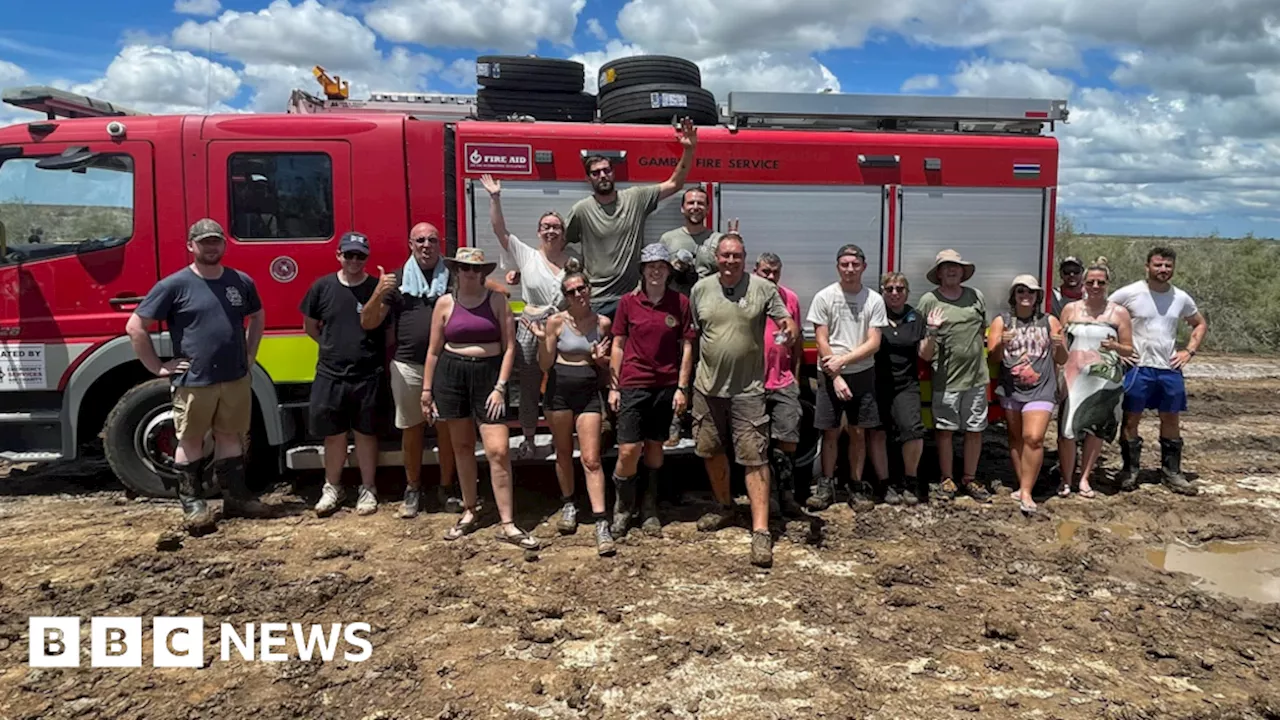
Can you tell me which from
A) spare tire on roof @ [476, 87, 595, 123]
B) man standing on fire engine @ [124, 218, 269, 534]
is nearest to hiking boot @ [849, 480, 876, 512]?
spare tire on roof @ [476, 87, 595, 123]

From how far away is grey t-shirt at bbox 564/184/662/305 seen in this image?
540cm

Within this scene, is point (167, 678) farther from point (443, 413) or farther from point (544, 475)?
point (544, 475)

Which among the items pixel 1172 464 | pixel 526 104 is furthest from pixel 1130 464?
pixel 526 104

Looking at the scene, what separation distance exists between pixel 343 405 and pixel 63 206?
2.36 meters

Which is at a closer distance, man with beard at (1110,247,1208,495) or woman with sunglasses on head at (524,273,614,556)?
woman with sunglasses on head at (524,273,614,556)

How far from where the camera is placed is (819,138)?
597cm

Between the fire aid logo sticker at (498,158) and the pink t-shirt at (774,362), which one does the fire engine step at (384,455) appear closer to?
the pink t-shirt at (774,362)

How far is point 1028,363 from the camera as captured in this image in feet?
18.8

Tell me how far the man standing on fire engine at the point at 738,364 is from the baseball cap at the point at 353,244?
2059mm

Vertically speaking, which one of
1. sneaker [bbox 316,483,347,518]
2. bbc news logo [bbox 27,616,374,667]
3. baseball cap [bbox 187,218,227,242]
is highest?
baseball cap [bbox 187,218,227,242]

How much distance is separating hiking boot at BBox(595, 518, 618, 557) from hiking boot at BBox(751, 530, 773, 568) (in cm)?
81

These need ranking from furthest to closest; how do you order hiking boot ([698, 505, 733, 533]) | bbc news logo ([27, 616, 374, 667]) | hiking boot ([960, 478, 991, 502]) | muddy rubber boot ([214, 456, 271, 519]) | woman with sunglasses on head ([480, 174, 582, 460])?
hiking boot ([960, 478, 991, 502]) < muddy rubber boot ([214, 456, 271, 519]) < hiking boot ([698, 505, 733, 533]) < woman with sunglasses on head ([480, 174, 582, 460]) < bbc news logo ([27, 616, 374, 667])

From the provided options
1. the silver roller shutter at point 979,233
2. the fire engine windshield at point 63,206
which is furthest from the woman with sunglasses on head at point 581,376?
the fire engine windshield at point 63,206

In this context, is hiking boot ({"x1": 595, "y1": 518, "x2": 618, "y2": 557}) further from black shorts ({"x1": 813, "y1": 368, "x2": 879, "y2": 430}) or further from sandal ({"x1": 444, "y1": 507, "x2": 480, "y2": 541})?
black shorts ({"x1": 813, "y1": 368, "x2": 879, "y2": 430})
